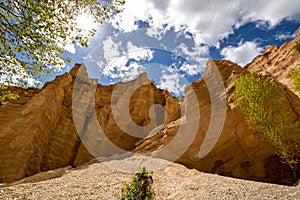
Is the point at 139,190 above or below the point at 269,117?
below

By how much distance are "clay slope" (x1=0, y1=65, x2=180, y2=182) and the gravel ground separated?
8.79 m

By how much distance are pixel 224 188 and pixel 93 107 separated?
91.5ft

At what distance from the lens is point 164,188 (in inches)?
541

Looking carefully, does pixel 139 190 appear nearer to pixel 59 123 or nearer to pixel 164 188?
pixel 164 188

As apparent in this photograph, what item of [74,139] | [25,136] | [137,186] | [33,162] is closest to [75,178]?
[137,186]

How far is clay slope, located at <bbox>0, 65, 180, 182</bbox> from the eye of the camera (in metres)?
23.0

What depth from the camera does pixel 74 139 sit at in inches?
1182

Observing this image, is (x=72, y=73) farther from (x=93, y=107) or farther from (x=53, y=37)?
(x=53, y=37)

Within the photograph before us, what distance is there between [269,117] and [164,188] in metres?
10.6


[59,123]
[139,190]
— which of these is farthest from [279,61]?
[59,123]

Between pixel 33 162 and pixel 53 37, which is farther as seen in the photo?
pixel 33 162

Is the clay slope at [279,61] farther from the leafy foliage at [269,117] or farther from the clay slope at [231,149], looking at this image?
the leafy foliage at [269,117]

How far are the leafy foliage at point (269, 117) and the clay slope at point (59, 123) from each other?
10.5 metres

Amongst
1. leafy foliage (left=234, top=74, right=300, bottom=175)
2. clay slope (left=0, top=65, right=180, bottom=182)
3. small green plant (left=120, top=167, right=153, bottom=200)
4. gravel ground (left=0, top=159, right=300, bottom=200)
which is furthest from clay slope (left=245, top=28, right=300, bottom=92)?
small green plant (left=120, top=167, right=153, bottom=200)
